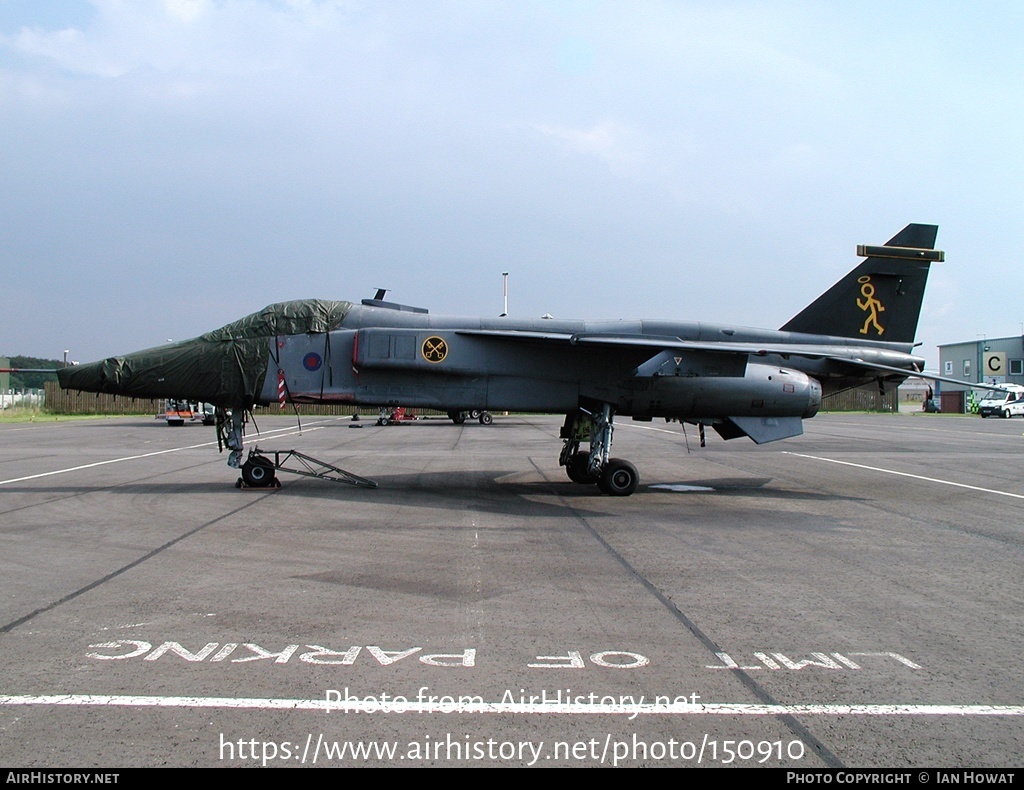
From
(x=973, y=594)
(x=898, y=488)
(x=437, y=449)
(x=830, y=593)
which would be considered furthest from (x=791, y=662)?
(x=437, y=449)

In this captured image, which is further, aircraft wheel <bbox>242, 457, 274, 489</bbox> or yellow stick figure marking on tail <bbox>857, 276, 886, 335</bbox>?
yellow stick figure marking on tail <bbox>857, 276, 886, 335</bbox>

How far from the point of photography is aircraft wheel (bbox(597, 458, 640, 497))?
13703 millimetres

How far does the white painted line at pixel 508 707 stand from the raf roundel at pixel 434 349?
9.51 meters

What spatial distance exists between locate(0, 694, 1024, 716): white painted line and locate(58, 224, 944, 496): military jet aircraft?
880 centimetres

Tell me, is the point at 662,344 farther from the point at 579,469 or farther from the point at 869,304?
the point at 869,304

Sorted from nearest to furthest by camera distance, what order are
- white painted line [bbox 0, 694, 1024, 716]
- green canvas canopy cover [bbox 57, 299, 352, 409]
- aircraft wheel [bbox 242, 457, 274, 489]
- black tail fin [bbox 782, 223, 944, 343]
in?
white painted line [bbox 0, 694, 1024, 716], green canvas canopy cover [bbox 57, 299, 352, 409], aircraft wheel [bbox 242, 457, 274, 489], black tail fin [bbox 782, 223, 944, 343]

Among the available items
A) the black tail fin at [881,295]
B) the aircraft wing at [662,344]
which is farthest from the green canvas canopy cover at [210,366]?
the black tail fin at [881,295]

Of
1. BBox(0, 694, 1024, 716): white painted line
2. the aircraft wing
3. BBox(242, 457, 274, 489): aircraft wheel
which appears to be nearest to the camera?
BBox(0, 694, 1024, 716): white painted line

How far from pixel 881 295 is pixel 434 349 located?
8.90 meters

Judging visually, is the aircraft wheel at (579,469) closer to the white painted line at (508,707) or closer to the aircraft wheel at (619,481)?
the aircraft wheel at (619,481)

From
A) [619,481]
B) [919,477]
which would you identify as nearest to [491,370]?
[619,481]

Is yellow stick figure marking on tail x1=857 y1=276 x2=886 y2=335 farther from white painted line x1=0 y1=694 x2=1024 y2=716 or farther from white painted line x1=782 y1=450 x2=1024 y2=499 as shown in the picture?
white painted line x1=0 y1=694 x2=1024 y2=716

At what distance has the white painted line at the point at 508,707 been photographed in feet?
13.8

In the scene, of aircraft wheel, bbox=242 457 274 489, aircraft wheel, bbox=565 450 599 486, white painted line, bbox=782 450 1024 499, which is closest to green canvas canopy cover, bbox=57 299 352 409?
aircraft wheel, bbox=242 457 274 489
